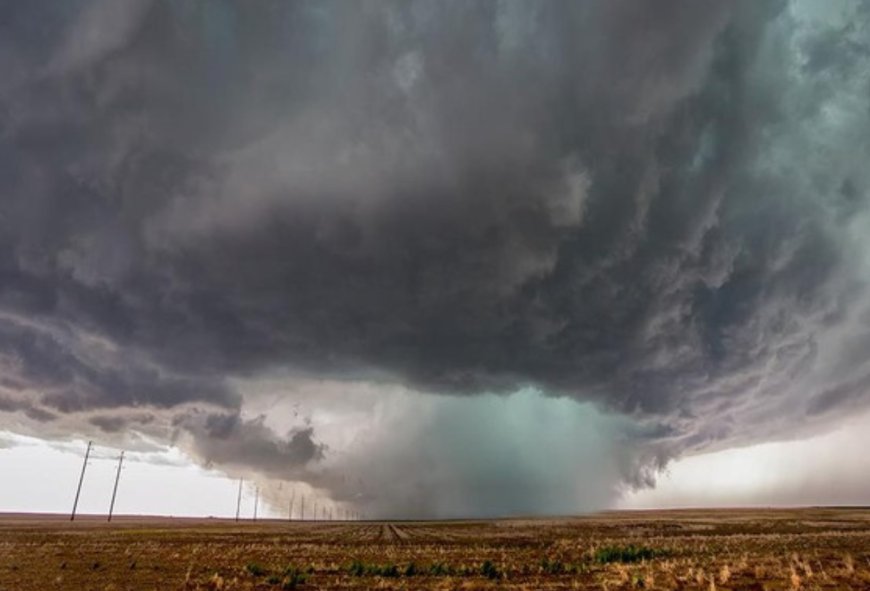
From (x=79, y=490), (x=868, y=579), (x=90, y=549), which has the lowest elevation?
(x=868, y=579)

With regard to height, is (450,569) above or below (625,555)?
below

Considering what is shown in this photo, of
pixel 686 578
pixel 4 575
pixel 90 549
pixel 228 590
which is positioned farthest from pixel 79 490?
pixel 686 578

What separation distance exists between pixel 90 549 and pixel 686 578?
181 ft

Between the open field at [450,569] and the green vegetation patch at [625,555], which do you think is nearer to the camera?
the open field at [450,569]

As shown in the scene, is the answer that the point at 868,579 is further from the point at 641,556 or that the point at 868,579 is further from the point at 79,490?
the point at 79,490

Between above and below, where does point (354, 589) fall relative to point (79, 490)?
below

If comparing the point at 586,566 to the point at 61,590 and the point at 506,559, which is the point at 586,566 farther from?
the point at 61,590

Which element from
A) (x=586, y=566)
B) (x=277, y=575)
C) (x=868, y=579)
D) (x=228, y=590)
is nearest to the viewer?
(x=868, y=579)

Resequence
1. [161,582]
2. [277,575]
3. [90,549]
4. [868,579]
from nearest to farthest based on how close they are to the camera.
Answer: [868,579] → [161,582] → [277,575] → [90,549]

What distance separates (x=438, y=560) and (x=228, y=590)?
2131 cm

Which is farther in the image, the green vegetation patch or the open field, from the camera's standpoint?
the green vegetation patch

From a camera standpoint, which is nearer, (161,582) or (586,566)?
(161,582)

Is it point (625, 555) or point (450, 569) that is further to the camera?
point (625, 555)

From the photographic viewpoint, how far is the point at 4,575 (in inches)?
1437
